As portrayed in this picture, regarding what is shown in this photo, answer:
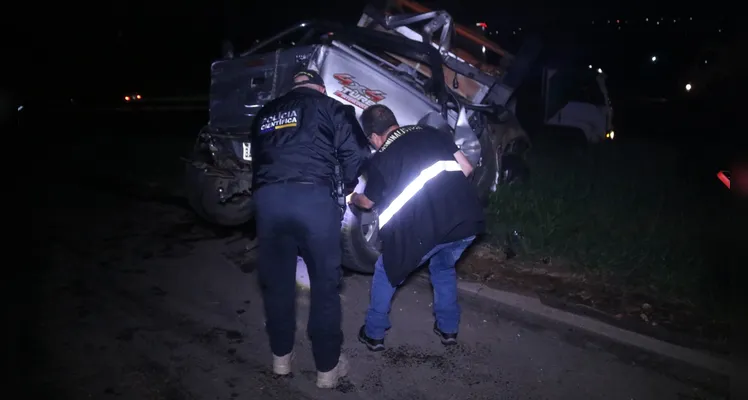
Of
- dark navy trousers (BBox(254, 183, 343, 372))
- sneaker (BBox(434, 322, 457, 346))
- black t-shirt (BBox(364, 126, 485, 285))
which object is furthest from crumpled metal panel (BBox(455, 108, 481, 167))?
dark navy trousers (BBox(254, 183, 343, 372))

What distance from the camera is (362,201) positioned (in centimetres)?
412

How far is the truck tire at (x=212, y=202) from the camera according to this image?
623 centimetres

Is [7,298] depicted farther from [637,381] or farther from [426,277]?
[637,381]

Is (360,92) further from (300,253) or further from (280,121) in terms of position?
(300,253)

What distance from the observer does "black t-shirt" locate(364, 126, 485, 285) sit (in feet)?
12.8

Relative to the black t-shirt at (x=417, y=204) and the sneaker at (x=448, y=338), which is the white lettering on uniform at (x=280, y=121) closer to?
the black t-shirt at (x=417, y=204)

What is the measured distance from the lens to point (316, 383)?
12.3 ft

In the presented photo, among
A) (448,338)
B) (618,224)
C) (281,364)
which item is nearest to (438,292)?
(448,338)

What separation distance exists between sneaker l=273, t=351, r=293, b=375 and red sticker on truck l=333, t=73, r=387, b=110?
2.28 metres

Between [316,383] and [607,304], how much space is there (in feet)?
8.01

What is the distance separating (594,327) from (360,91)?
2610 millimetres

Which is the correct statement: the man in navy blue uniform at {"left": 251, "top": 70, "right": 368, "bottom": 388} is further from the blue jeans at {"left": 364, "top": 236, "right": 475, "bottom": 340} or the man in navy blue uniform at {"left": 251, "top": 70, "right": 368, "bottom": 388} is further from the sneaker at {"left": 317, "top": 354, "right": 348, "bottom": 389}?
the blue jeans at {"left": 364, "top": 236, "right": 475, "bottom": 340}

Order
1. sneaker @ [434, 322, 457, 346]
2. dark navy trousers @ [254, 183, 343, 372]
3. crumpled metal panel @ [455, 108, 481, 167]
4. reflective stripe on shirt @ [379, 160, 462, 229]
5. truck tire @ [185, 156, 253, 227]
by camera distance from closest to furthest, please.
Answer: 1. dark navy trousers @ [254, 183, 343, 372]
2. reflective stripe on shirt @ [379, 160, 462, 229]
3. sneaker @ [434, 322, 457, 346]
4. crumpled metal panel @ [455, 108, 481, 167]
5. truck tire @ [185, 156, 253, 227]

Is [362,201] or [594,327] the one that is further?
[594,327]
